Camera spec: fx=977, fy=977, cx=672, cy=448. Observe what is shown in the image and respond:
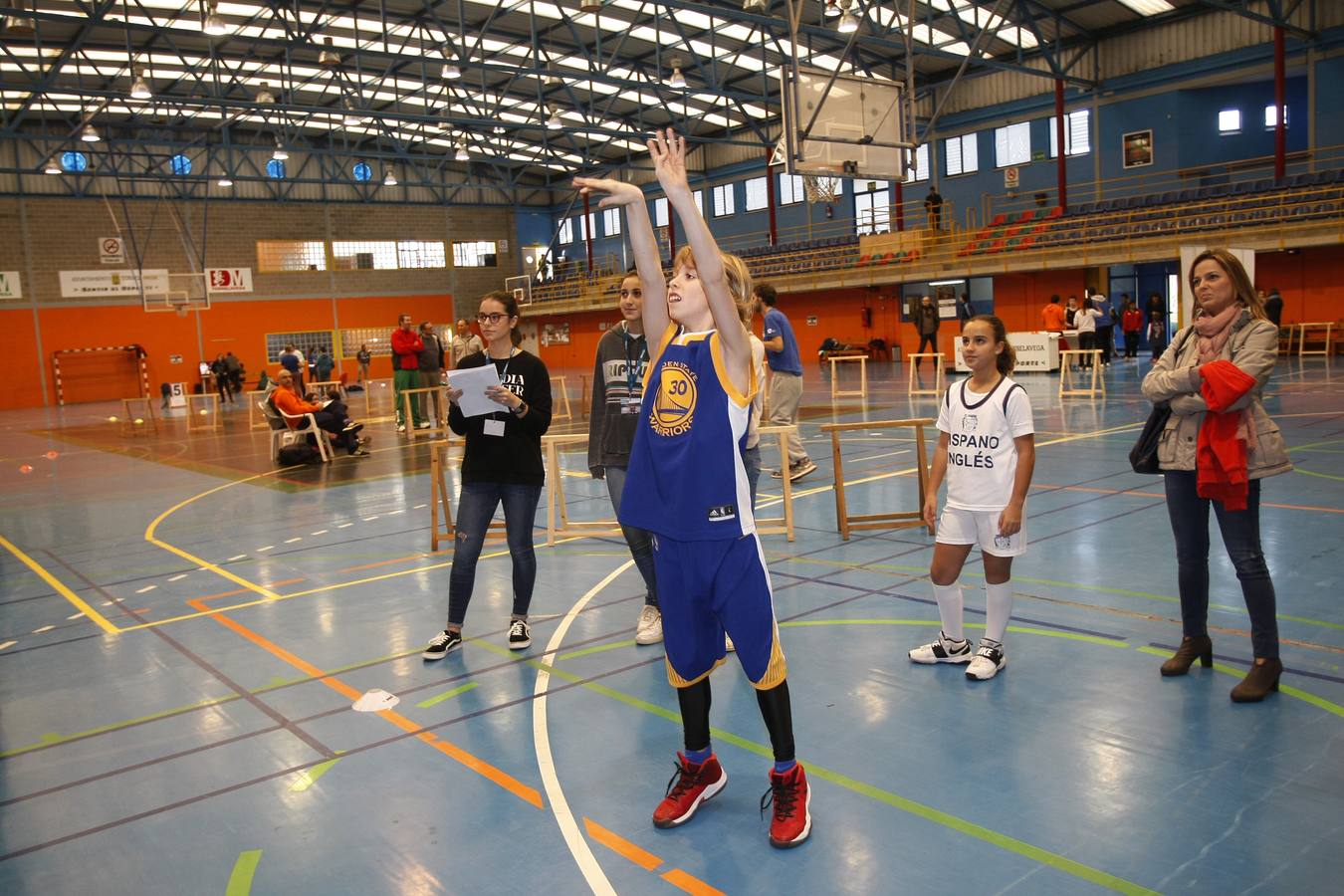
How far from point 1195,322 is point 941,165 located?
32.1 metres

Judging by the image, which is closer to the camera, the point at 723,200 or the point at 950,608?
the point at 950,608

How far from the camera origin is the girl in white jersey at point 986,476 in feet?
14.4

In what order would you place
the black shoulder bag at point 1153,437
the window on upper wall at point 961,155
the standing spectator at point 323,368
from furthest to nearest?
the standing spectator at point 323,368 → the window on upper wall at point 961,155 → the black shoulder bag at point 1153,437

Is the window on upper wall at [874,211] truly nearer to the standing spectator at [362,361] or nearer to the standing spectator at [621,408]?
the standing spectator at [362,361]

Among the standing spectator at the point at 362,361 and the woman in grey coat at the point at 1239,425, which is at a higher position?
the standing spectator at the point at 362,361

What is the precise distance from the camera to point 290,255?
42.2m

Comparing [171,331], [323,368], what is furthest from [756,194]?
[171,331]

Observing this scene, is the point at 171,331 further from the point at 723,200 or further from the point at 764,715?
the point at 764,715

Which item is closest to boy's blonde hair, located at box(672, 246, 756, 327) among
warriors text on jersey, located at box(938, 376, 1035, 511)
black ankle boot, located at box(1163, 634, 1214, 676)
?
warriors text on jersey, located at box(938, 376, 1035, 511)

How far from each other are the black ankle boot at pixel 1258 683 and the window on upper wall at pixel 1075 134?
29258 mm

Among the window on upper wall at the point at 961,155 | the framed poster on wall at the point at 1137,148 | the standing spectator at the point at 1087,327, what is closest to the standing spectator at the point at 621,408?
the standing spectator at the point at 1087,327

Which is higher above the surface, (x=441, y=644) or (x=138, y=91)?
(x=138, y=91)

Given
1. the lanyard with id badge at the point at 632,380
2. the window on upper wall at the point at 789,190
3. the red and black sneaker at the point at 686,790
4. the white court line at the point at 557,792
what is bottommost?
the white court line at the point at 557,792

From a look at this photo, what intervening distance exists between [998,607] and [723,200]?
1552 inches
